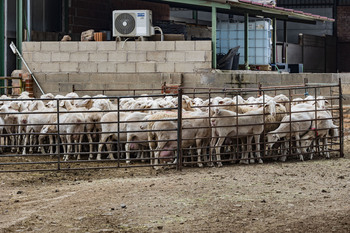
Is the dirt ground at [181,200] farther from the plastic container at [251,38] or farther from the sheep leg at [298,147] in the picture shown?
the plastic container at [251,38]

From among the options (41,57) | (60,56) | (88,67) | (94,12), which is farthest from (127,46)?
(94,12)

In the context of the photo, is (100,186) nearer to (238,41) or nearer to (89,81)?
(89,81)

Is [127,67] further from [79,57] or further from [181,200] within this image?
[181,200]

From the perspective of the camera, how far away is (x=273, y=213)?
27.2ft

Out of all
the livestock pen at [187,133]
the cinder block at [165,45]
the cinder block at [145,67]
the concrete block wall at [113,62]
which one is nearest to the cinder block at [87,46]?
the concrete block wall at [113,62]

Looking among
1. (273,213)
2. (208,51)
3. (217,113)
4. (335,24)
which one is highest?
(335,24)

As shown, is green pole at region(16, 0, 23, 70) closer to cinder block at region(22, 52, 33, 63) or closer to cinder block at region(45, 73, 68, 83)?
cinder block at region(22, 52, 33, 63)

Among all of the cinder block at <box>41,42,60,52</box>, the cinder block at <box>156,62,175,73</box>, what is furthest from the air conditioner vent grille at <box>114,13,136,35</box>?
the cinder block at <box>41,42,60,52</box>

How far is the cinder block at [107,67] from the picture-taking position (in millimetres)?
18438

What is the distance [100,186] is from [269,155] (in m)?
4.23

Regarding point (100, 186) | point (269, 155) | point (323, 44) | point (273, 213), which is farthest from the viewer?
point (323, 44)

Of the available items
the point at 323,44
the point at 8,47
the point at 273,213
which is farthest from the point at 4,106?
the point at 323,44

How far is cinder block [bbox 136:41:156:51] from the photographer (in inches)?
720

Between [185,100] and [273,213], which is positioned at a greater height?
[185,100]
